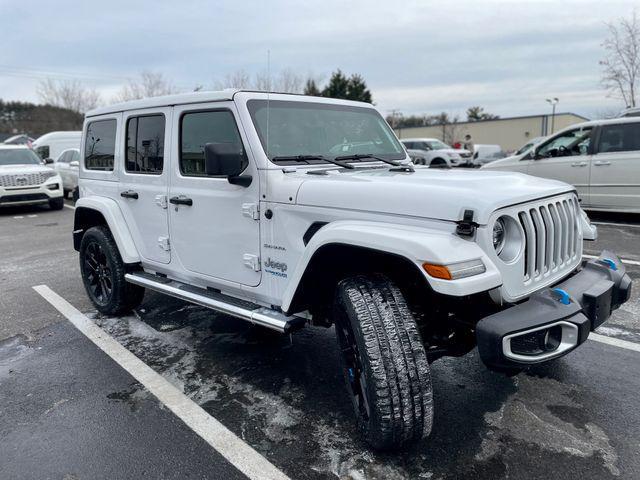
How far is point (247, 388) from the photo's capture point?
337 centimetres

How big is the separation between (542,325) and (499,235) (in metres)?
0.50

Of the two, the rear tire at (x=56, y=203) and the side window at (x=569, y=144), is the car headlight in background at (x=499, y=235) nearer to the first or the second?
the side window at (x=569, y=144)

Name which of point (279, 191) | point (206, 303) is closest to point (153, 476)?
point (206, 303)

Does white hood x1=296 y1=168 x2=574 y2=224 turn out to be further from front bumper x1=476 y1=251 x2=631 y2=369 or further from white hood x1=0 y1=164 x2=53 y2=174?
white hood x1=0 y1=164 x2=53 y2=174

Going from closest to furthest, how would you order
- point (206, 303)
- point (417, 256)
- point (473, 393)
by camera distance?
point (417, 256) < point (473, 393) < point (206, 303)

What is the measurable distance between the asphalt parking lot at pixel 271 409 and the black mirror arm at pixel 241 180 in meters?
1.33

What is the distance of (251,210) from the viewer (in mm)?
3217

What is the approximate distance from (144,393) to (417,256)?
2113 millimetres

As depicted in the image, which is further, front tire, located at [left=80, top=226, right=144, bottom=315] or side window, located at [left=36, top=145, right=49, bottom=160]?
side window, located at [left=36, top=145, right=49, bottom=160]

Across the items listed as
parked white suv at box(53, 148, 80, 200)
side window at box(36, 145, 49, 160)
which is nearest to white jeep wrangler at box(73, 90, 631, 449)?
parked white suv at box(53, 148, 80, 200)

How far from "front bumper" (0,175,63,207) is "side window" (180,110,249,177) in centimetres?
1039

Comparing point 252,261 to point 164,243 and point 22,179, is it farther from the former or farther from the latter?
point 22,179

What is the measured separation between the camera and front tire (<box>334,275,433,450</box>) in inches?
95.0

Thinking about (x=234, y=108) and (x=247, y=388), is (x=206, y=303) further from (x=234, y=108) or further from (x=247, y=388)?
(x=234, y=108)
